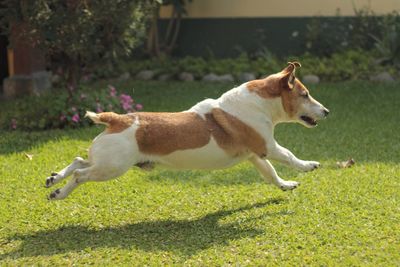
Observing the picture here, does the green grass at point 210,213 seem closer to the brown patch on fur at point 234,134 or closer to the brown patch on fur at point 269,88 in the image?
the brown patch on fur at point 234,134

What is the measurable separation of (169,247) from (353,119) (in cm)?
533

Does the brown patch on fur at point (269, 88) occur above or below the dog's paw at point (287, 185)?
above

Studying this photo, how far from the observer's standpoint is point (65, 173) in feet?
18.4

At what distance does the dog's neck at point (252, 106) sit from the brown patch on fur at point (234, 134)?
0.29ft

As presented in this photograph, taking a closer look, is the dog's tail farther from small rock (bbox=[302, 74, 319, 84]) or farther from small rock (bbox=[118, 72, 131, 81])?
small rock (bbox=[118, 72, 131, 81])

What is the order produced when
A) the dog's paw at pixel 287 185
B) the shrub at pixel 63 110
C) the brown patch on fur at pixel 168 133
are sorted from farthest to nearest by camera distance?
1. the shrub at pixel 63 110
2. the dog's paw at pixel 287 185
3. the brown patch on fur at pixel 168 133

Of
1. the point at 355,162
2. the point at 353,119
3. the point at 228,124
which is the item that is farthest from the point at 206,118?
the point at 353,119

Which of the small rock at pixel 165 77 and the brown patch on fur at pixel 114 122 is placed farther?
the small rock at pixel 165 77

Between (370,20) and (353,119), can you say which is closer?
(353,119)

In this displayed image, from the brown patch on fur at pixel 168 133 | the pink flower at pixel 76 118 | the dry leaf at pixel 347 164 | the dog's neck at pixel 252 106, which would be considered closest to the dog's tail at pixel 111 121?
the brown patch on fur at pixel 168 133

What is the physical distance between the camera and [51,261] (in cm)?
482

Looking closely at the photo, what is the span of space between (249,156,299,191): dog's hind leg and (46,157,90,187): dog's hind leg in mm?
1515

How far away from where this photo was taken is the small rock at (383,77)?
12211mm

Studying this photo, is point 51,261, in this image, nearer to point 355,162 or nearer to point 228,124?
point 228,124
